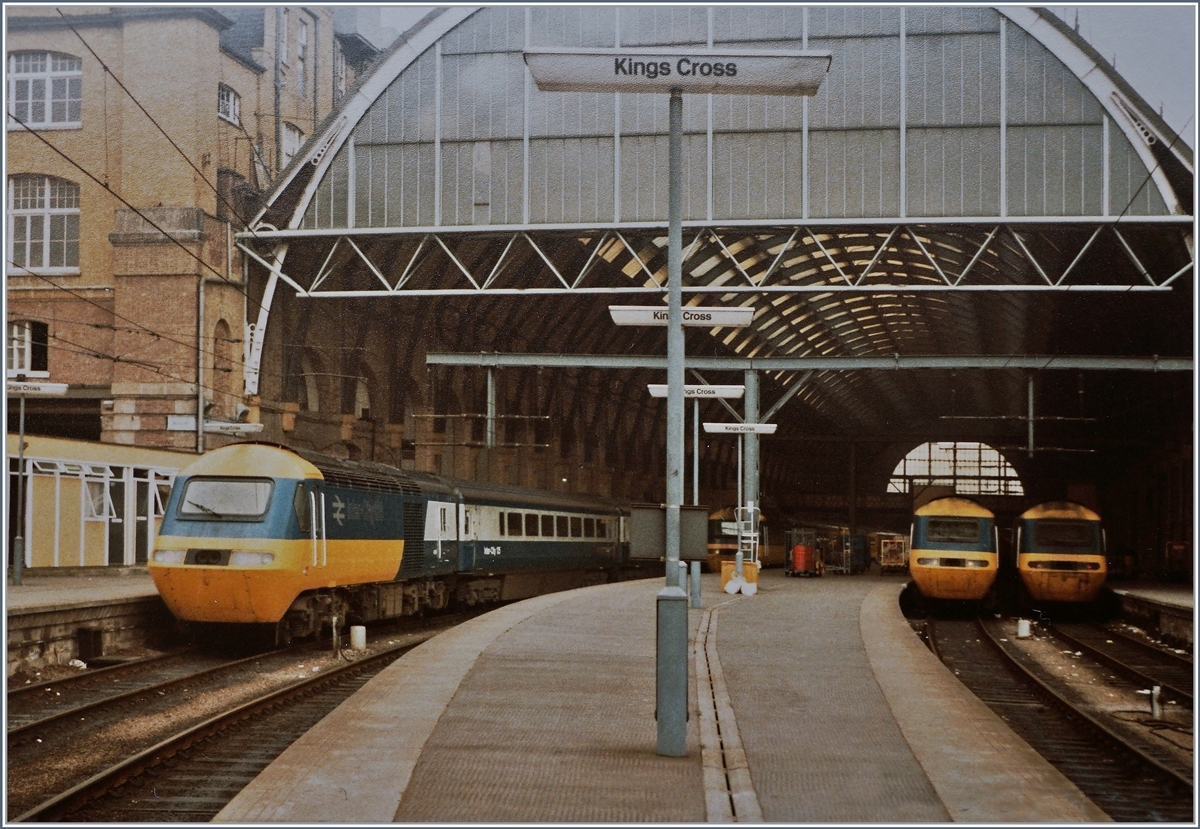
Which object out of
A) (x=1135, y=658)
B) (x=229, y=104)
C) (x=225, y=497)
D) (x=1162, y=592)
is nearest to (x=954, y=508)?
(x=1135, y=658)

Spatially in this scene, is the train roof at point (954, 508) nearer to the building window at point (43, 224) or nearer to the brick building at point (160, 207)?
the brick building at point (160, 207)

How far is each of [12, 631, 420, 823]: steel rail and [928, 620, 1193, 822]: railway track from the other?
7.55 m

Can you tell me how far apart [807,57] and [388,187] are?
59.5 feet

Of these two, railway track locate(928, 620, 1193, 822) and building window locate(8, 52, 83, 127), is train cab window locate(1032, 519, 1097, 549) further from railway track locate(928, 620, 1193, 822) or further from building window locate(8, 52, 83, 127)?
building window locate(8, 52, 83, 127)

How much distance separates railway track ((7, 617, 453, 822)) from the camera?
9.67 metres

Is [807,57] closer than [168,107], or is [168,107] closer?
[807,57]

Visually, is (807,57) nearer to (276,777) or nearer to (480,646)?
(276,777)

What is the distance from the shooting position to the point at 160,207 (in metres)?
28.7

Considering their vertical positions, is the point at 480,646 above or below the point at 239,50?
below

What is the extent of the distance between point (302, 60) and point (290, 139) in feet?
5.71

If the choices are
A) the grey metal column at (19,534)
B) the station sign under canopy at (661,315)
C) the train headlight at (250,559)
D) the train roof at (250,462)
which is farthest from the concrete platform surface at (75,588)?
the station sign under canopy at (661,315)

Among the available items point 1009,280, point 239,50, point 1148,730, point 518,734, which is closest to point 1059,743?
point 1148,730

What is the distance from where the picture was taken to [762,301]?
4362 cm

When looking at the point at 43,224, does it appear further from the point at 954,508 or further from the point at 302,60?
the point at 954,508
